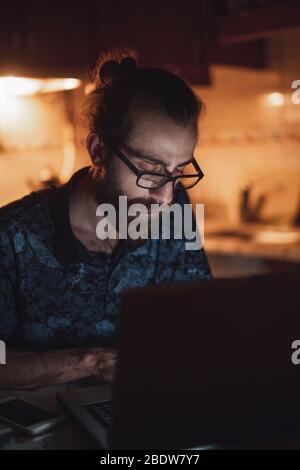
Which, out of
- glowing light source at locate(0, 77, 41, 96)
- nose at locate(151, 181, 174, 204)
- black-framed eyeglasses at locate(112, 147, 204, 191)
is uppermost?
glowing light source at locate(0, 77, 41, 96)

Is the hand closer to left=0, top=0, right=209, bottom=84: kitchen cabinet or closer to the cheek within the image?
the cheek

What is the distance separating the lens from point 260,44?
10.8ft

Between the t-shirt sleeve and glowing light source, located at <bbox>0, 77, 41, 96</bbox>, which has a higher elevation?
glowing light source, located at <bbox>0, 77, 41, 96</bbox>

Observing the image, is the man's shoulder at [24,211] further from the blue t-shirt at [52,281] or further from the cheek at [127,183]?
the cheek at [127,183]

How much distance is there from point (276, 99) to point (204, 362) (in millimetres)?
2767

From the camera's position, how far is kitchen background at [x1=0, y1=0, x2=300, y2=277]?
1.99 meters

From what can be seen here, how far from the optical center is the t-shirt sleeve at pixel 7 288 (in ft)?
4.39

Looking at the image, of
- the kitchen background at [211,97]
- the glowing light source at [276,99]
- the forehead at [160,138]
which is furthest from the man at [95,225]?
the glowing light source at [276,99]

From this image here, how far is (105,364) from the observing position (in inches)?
46.2

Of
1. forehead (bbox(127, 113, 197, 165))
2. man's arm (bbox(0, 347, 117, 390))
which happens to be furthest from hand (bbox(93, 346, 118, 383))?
forehead (bbox(127, 113, 197, 165))

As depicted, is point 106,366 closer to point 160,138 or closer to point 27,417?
point 27,417

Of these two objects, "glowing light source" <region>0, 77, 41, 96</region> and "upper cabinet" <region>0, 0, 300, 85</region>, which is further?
"glowing light source" <region>0, 77, 41, 96</region>

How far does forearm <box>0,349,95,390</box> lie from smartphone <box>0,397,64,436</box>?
0.19m
